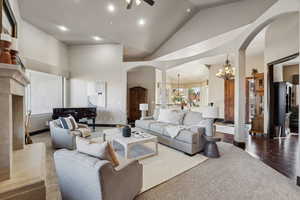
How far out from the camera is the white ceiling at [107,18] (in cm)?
469

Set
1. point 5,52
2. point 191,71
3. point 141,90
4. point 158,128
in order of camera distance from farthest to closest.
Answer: point 191,71 → point 141,90 → point 158,128 → point 5,52

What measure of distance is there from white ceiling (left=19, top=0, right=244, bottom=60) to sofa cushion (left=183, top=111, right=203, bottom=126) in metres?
3.75

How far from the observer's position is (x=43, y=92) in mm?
6184

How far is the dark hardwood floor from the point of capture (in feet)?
9.44

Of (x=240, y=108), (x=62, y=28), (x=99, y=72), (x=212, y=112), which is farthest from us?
(x=99, y=72)

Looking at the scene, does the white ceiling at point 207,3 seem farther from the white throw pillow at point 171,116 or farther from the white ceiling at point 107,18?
the white throw pillow at point 171,116

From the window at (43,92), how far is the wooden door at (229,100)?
26.8ft

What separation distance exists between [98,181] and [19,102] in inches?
90.9

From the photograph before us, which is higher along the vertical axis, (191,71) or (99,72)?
(191,71)

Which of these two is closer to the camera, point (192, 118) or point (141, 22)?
point (192, 118)

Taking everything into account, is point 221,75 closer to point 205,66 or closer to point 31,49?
point 205,66

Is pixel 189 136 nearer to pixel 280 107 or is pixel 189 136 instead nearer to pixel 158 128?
pixel 158 128

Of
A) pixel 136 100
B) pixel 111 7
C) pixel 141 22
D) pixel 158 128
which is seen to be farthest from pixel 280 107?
pixel 136 100

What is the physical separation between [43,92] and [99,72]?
2.42m
